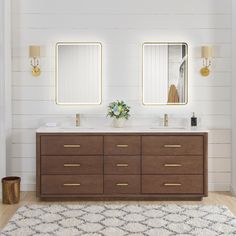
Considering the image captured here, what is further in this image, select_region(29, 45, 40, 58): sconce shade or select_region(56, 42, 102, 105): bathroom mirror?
select_region(56, 42, 102, 105): bathroom mirror

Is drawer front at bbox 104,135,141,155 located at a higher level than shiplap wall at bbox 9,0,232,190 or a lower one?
lower

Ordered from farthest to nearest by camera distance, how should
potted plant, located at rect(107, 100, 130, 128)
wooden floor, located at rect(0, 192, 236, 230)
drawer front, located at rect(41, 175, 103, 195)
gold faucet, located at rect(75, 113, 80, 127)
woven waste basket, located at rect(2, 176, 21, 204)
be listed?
gold faucet, located at rect(75, 113, 80, 127) → potted plant, located at rect(107, 100, 130, 128) → drawer front, located at rect(41, 175, 103, 195) → woven waste basket, located at rect(2, 176, 21, 204) → wooden floor, located at rect(0, 192, 236, 230)

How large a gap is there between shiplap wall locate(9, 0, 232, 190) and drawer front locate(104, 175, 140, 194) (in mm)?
795

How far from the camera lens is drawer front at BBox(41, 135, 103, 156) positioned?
5.09m

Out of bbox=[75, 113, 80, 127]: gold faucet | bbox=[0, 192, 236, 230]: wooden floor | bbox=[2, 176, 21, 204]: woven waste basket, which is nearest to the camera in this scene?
bbox=[0, 192, 236, 230]: wooden floor

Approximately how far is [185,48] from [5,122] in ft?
6.80

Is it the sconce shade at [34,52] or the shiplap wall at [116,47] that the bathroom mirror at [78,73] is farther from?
the sconce shade at [34,52]

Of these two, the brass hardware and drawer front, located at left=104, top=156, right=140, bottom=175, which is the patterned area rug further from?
the brass hardware

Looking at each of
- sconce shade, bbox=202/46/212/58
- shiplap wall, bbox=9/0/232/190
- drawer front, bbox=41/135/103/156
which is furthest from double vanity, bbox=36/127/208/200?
sconce shade, bbox=202/46/212/58

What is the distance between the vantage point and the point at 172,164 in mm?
5141

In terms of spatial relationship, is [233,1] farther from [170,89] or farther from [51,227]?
[51,227]

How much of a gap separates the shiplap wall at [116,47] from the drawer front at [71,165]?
60cm

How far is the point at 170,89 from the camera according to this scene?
565cm

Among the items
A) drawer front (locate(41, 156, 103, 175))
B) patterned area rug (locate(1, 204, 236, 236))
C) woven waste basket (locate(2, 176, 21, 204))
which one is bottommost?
patterned area rug (locate(1, 204, 236, 236))
